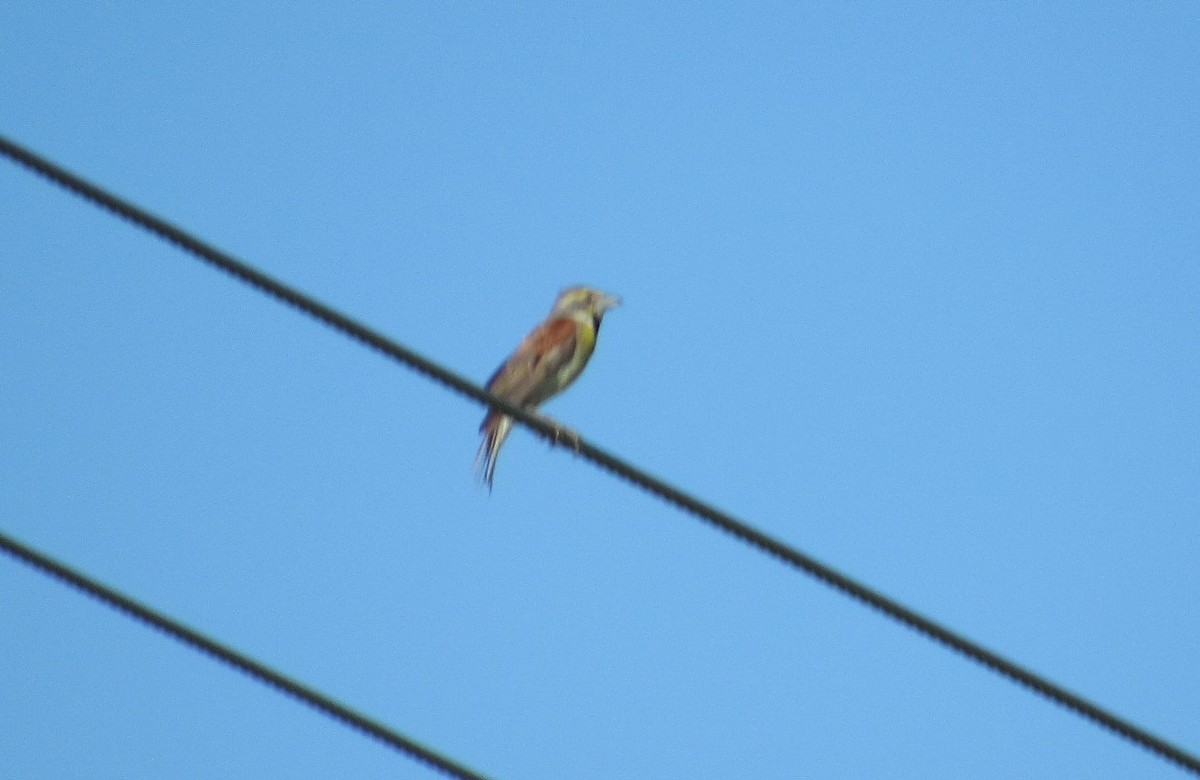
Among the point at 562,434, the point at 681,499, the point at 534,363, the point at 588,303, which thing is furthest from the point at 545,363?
the point at 681,499

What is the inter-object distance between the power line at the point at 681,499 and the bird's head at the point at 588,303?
5515 mm

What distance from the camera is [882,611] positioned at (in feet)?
14.9

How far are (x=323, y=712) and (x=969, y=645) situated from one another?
1.64 m

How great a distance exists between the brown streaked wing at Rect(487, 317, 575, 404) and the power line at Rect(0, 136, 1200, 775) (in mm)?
4256

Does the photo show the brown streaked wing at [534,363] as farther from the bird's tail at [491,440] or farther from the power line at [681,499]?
the power line at [681,499]

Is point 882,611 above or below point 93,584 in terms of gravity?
above

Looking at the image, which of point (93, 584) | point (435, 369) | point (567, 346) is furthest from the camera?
point (567, 346)

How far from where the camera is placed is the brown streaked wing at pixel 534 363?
909cm

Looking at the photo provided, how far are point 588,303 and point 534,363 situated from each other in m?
1.39

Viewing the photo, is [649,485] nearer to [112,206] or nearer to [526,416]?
[526,416]

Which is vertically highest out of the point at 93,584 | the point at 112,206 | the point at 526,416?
the point at 526,416

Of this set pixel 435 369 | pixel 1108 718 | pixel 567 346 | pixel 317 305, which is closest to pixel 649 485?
pixel 435 369

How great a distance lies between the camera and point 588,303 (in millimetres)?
10445

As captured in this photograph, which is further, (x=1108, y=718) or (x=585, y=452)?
(x=585, y=452)
